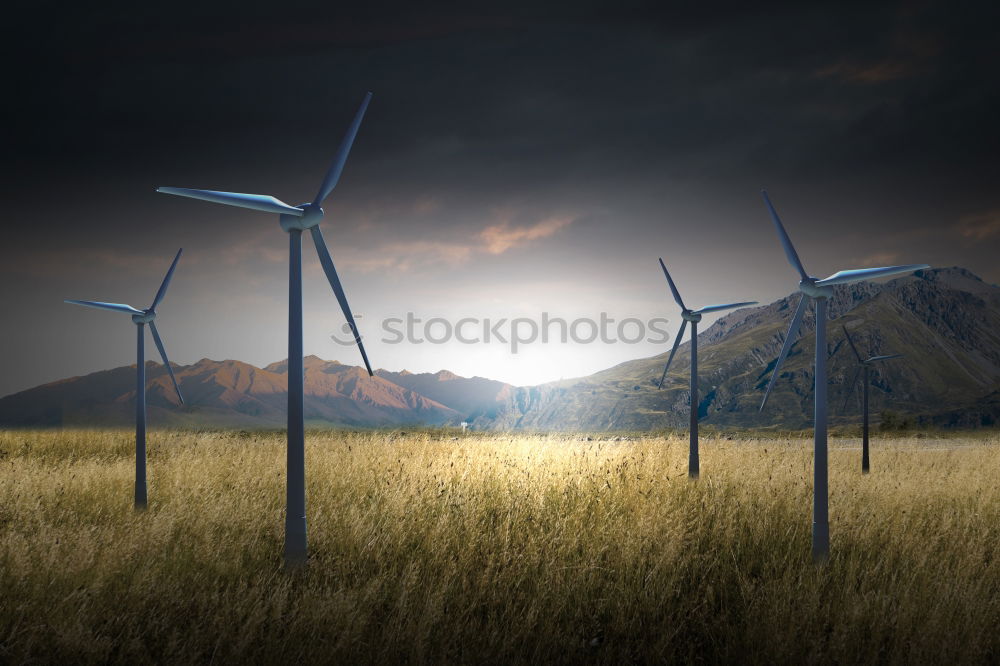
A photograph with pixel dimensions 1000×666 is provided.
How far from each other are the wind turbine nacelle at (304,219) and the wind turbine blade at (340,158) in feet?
0.90

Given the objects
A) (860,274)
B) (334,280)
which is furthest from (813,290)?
(334,280)

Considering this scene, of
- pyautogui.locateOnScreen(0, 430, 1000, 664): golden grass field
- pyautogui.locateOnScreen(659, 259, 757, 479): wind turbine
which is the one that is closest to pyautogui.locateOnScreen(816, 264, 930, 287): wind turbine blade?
pyautogui.locateOnScreen(0, 430, 1000, 664): golden grass field

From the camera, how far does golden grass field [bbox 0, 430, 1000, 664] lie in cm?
645

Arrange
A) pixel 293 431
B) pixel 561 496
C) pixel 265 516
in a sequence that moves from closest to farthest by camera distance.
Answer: pixel 293 431 → pixel 265 516 → pixel 561 496

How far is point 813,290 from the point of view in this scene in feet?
32.8

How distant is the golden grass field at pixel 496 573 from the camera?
254 inches

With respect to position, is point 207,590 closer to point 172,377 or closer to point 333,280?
point 333,280

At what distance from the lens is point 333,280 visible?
30.8 ft

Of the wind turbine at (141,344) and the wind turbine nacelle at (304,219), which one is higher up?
the wind turbine nacelle at (304,219)

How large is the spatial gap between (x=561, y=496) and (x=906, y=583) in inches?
230

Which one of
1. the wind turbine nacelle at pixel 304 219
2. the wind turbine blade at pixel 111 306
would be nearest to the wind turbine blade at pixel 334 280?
the wind turbine nacelle at pixel 304 219

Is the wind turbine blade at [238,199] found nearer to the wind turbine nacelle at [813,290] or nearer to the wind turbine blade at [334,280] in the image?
the wind turbine blade at [334,280]

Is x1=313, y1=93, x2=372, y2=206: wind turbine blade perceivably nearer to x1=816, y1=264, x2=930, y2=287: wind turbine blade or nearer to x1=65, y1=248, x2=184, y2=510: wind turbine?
x1=65, y1=248, x2=184, y2=510: wind turbine

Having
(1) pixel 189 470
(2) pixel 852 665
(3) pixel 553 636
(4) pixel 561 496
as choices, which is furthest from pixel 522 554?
(1) pixel 189 470
